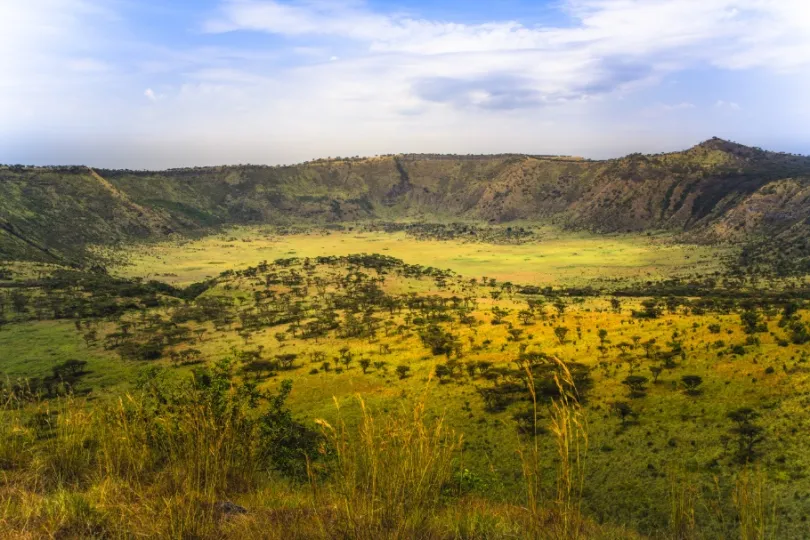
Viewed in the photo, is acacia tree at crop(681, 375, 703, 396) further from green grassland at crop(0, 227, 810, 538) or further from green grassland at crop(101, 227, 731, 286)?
green grassland at crop(101, 227, 731, 286)

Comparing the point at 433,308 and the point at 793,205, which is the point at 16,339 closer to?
the point at 433,308

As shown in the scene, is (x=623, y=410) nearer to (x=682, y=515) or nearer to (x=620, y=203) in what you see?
(x=682, y=515)

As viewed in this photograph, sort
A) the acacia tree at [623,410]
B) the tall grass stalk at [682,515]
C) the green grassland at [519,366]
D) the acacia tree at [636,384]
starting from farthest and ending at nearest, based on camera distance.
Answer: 1. the acacia tree at [636,384]
2. the acacia tree at [623,410]
3. the green grassland at [519,366]
4. the tall grass stalk at [682,515]

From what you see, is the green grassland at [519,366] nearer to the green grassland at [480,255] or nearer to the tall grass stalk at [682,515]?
Answer: the tall grass stalk at [682,515]

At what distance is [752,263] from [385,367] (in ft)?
294

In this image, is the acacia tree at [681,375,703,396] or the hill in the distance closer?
the acacia tree at [681,375,703,396]

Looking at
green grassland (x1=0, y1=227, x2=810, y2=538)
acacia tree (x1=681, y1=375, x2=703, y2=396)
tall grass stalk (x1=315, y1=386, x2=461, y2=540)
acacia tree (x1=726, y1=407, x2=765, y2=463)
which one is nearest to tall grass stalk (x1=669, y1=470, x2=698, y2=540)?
green grassland (x1=0, y1=227, x2=810, y2=538)

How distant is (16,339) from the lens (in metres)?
50.1

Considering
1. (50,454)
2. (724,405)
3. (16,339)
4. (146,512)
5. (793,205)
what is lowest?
(16,339)

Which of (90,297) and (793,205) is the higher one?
(793,205)

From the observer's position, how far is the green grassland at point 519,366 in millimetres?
17375

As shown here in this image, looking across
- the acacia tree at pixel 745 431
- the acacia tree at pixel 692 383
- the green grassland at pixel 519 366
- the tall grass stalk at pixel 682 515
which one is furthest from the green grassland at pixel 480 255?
the tall grass stalk at pixel 682 515

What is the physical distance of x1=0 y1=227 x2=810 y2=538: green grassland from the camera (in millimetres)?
17375

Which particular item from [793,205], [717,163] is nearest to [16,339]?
[793,205]
